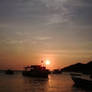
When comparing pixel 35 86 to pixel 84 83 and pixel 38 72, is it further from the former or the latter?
pixel 38 72

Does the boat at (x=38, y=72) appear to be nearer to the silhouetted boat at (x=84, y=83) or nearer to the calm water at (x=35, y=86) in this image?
the calm water at (x=35, y=86)

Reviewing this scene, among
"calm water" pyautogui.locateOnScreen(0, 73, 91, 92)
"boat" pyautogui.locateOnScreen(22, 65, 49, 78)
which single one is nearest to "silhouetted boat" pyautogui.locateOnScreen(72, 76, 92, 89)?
"calm water" pyautogui.locateOnScreen(0, 73, 91, 92)

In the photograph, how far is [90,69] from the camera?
127 m

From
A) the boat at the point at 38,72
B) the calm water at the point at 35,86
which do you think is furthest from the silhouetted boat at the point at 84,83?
the boat at the point at 38,72

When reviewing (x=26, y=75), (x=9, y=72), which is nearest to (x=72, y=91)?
(x=26, y=75)

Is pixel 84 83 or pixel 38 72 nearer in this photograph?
pixel 84 83

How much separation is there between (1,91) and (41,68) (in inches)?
2787

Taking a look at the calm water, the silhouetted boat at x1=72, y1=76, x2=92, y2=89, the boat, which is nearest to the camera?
the calm water

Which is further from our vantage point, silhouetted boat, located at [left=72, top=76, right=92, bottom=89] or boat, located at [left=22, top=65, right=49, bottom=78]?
boat, located at [left=22, top=65, right=49, bottom=78]

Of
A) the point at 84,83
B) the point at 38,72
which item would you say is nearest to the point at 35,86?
the point at 84,83

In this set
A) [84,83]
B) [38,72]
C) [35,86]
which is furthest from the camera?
[38,72]

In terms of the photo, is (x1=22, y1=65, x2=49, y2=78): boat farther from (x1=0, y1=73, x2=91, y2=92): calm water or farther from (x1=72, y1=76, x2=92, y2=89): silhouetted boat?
(x1=72, y1=76, x2=92, y2=89): silhouetted boat

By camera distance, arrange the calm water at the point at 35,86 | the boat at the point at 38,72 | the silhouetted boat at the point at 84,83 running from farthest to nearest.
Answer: the boat at the point at 38,72 < the silhouetted boat at the point at 84,83 < the calm water at the point at 35,86

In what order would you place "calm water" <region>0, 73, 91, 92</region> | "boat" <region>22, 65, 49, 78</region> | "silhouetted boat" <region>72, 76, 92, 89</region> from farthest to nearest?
"boat" <region>22, 65, 49, 78</region>, "silhouetted boat" <region>72, 76, 92, 89</region>, "calm water" <region>0, 73, 91, 92</region>
